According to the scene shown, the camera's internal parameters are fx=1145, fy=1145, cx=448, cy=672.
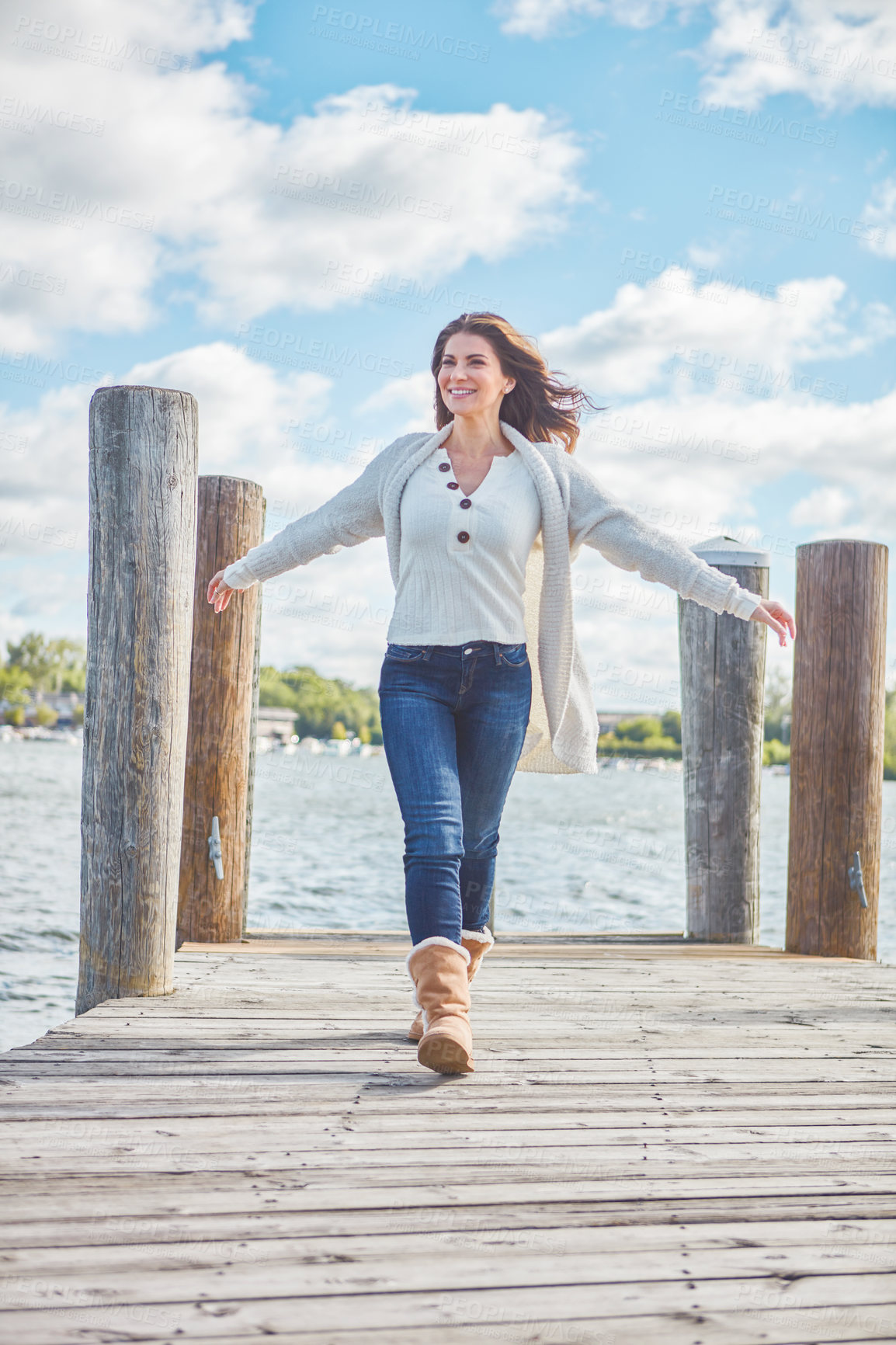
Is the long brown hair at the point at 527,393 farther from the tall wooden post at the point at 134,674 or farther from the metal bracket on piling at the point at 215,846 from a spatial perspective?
the metal bracket on piling at the point at 215,846

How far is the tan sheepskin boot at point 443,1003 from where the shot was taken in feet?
8.60

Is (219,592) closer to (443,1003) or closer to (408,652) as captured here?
(408,652)

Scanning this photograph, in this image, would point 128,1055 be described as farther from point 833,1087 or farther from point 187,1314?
point 833,1087

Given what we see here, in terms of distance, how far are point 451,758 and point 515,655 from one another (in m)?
0.33

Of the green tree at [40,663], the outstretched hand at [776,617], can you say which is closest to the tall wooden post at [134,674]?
the outstretched hand at [776,617]

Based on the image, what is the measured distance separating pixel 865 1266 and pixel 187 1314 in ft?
3.30

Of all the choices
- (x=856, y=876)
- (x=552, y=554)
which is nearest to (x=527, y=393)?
(x=552, y=554)

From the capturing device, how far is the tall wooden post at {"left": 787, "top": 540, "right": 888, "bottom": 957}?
4.70 meters

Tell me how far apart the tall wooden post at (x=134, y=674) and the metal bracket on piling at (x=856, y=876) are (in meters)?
2.83

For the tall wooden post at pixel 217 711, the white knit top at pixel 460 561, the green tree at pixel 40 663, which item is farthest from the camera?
the green tree at pixel 40 663

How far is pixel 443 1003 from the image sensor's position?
2754 millimetres

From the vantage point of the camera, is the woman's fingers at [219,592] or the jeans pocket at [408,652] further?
the woman's fingers at [219,592]

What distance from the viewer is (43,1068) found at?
2625 millimetres

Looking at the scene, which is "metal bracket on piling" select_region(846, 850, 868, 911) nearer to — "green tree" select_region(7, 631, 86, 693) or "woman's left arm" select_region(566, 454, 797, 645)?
"woman's left arm" select_region(566, 454, 797, 645)
